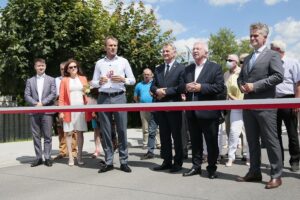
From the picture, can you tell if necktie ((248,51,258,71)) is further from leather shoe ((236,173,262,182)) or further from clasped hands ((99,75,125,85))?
clasped hands ((99,75,125,85))

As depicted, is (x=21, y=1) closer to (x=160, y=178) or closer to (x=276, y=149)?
(x=160, y=178)

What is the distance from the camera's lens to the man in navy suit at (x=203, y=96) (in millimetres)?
5961

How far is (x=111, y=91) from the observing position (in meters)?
6.76

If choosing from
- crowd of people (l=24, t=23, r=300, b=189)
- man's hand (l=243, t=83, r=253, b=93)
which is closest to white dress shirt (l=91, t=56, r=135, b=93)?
crowd of people (l=24, t=23, r=300, b=189)

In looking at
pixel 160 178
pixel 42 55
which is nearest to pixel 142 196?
pixel 160 178

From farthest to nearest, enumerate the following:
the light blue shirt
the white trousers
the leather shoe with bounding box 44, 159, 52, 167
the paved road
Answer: the light blue shirt
the leather shoe with bounding box 44, 159, 52, 167
the white trousers
the paved road

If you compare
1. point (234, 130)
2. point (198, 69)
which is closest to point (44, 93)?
point (198, 69)

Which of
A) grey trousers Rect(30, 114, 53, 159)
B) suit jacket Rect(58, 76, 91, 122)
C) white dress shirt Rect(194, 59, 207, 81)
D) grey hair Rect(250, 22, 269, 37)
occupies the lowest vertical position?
grey trousers Rect(30, 114, 53, 159)

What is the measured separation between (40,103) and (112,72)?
179 cm

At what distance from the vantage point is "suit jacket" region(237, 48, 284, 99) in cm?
527

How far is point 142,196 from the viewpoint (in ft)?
16.6

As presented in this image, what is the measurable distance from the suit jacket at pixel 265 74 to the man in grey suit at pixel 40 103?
3879mm

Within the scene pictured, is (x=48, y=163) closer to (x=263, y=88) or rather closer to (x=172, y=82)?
(x=172, y=82)

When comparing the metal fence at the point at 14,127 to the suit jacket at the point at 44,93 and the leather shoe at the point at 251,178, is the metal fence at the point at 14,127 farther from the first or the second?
the leather shoe at the point at 251,178
